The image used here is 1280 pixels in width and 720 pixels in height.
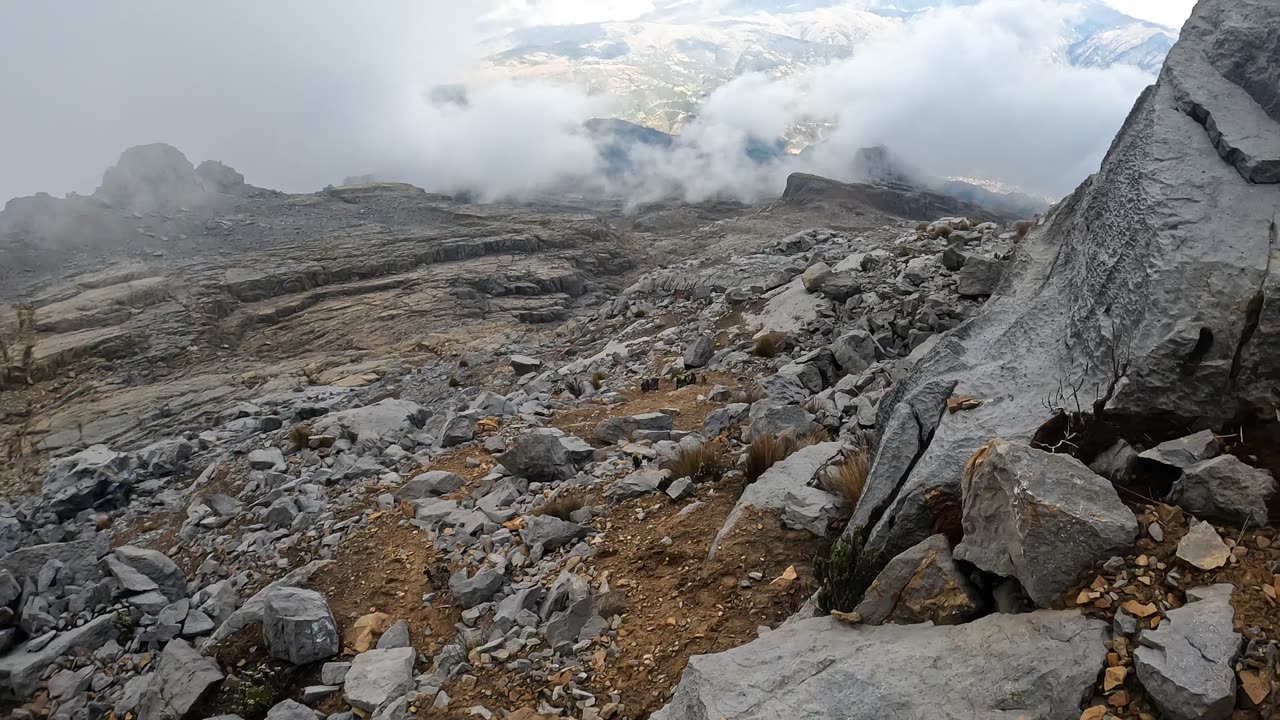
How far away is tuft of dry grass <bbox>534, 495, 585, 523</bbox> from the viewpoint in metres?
8.52

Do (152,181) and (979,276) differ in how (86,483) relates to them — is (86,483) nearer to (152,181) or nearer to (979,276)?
(979,276)

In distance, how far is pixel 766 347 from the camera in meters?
16.0

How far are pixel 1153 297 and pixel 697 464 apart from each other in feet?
16.9

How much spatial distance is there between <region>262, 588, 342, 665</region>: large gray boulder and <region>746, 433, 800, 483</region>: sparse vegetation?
16.5 feet

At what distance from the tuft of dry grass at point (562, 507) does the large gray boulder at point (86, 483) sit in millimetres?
12404

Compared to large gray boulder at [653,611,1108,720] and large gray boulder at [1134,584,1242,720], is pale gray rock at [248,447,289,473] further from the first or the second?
large gray boulder at [1134,584,1242,720]

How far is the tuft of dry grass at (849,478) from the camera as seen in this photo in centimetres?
667

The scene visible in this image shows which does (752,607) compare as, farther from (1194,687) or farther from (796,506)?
(1194,687)

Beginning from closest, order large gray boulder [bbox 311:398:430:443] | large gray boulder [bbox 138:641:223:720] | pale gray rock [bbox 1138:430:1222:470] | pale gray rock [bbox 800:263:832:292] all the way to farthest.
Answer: pale gray rock [bbox 1138:430:1222:470]
large gray boulder [bbox 138:641:223:720]
large gray boulder [bbox 311:398:430:443]
pale gray rock [bbox 800:263:832:292]

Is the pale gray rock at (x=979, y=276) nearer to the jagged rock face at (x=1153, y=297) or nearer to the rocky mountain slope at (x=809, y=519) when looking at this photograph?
the rocky mountain slope at (x=809, y=519)

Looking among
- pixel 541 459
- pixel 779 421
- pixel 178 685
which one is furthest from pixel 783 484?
pixel 178 685

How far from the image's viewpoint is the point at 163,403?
118 feet

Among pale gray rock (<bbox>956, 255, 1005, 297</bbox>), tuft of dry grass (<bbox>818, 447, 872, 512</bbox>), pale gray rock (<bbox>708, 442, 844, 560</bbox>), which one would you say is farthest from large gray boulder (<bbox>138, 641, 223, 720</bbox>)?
pale gray rock (<bbox>956, 255, 1005, 297</bbox>)

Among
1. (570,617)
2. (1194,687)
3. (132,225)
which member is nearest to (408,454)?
(570,617)
